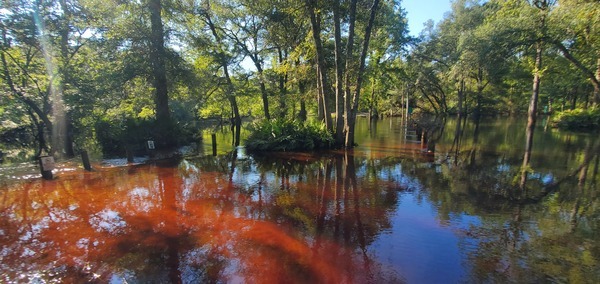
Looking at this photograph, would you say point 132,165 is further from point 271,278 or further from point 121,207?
point 271,278

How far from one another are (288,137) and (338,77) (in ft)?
13.6

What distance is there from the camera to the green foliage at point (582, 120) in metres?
23.6

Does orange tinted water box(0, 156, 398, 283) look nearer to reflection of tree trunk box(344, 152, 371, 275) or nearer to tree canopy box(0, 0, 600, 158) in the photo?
reflection of tree trunk box(344, 152, 371, 275)

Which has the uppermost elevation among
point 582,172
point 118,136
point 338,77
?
point 338,77

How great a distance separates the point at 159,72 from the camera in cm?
1531

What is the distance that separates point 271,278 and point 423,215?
4.11 m

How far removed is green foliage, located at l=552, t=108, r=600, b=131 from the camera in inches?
928

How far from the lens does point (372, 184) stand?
30.9 ft

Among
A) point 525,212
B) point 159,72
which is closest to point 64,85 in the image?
point 159,72

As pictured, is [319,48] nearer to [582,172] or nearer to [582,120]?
[582,172]

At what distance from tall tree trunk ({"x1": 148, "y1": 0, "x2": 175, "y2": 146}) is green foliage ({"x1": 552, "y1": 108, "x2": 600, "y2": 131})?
1240 inches

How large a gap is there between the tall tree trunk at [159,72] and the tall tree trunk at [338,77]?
30.2ft

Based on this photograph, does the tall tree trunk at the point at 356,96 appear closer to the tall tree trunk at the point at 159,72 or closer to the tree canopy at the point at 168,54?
the tree canopy at the point at 168,54

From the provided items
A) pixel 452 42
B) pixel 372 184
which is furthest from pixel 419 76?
pixel 372 184
